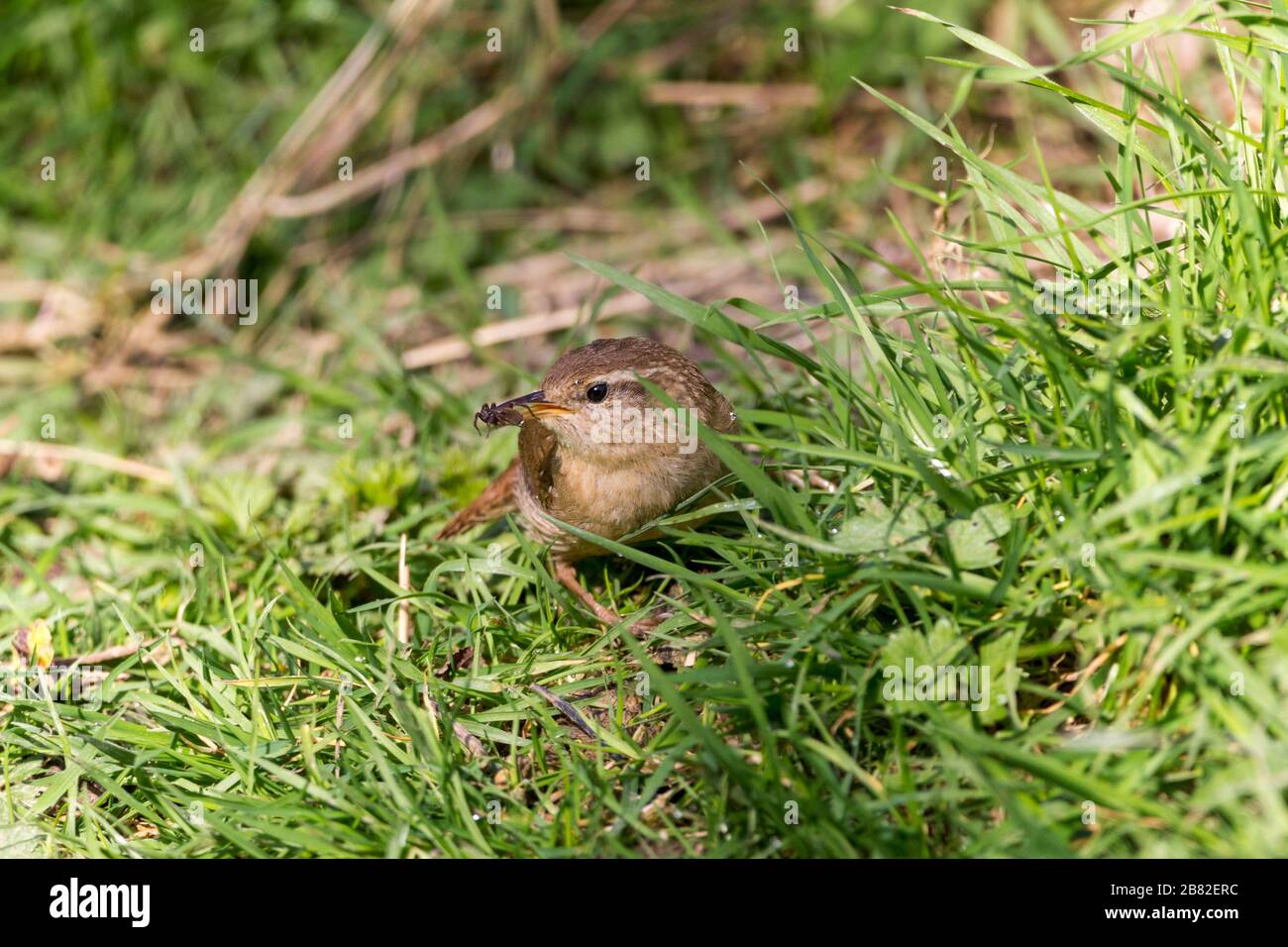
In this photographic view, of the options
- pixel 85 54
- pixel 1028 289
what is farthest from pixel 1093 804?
pixel 85 54

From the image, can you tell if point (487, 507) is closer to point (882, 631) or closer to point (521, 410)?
point (521, 410)

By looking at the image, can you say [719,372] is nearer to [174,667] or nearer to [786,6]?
[174,667]

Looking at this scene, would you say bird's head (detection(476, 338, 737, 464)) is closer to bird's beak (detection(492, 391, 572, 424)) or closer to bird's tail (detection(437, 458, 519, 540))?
bird's beak (detection(492, 391, 572, 424))

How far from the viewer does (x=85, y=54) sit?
6.82 metres

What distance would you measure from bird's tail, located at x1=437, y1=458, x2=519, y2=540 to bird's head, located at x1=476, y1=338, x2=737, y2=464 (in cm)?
39

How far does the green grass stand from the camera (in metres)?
2.74

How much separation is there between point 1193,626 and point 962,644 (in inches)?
20.5

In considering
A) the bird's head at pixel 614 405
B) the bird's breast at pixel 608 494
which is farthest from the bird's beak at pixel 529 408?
the bird's breast at pixel 608 494

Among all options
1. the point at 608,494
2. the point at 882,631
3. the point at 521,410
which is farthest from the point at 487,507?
the point at 882,631

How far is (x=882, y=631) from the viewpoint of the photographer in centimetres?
325

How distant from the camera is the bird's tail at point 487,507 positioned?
4.48 m

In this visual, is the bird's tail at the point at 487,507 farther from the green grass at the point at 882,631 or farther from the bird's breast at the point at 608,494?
the bird's breast at the point at 608,494

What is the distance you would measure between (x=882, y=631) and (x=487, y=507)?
1725 millimetres
